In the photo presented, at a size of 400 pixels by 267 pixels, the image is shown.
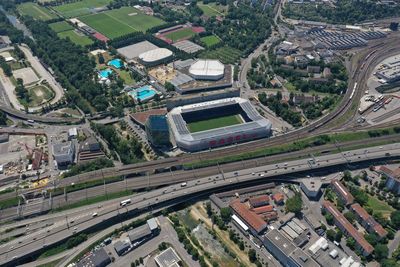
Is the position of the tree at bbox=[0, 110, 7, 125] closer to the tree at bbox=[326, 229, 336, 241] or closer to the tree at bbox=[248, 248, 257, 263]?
the tree at bbox=[248, 248, 257, 263]

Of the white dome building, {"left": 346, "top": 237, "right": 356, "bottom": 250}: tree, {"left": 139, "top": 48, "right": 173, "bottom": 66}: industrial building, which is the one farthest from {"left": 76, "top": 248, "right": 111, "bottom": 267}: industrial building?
{"left": 139, "top": 48, "right": 173, "bottom": 66}: industrial building

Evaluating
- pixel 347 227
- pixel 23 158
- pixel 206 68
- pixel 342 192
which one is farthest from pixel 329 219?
pixel 23 158

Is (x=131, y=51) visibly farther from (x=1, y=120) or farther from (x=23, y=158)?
(x=23, y=158)

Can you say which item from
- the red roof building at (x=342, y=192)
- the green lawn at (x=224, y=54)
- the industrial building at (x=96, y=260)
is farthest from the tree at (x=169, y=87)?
the industrial building at (x=96, y=260)

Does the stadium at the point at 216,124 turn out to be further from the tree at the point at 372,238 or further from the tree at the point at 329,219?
the tree at the point at 372,238

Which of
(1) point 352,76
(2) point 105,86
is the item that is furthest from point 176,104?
(1) point 352,76

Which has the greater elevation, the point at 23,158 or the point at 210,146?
the point at 210,146
